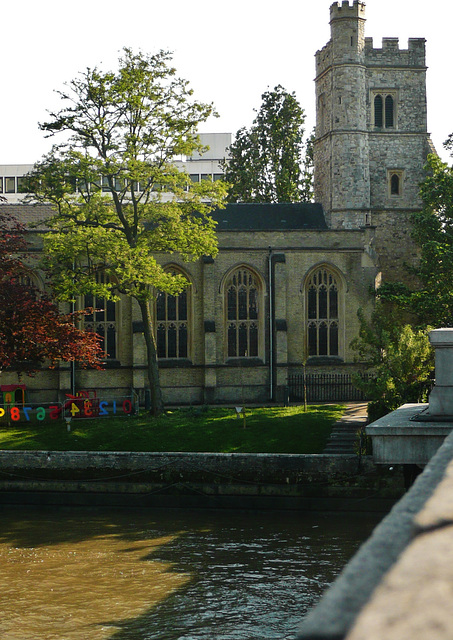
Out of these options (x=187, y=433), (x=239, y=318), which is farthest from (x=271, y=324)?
(x=187, y=433)

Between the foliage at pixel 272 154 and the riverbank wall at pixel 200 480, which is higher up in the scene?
the foliage at pixel 272 154

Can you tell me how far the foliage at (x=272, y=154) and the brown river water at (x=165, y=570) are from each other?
32.9 metres

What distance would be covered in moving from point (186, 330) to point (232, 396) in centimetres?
358

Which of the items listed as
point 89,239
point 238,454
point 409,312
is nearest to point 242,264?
point 409,312

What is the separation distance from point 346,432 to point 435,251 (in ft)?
35.1

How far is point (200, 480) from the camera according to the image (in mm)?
22984

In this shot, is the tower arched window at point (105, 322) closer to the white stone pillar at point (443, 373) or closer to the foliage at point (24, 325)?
the foliage at point (24, 325)

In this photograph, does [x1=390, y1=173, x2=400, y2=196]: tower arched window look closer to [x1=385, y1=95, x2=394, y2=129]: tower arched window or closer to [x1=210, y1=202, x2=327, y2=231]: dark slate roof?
[x1=385, y1=95, x2=394, y2=129]: tower arched window

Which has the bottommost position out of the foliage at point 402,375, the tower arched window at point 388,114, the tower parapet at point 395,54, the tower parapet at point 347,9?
the foliage at point 402,375

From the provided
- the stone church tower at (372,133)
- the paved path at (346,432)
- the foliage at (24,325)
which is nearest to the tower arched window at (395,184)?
the stone church tower at (372,133)

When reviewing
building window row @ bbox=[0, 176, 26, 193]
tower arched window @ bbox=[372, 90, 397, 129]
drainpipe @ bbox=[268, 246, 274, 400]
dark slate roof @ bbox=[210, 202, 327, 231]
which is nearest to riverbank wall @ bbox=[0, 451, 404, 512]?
drainpipe @ bbox=[268, 246, 274, 400]

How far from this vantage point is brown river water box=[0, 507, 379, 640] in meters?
13.5

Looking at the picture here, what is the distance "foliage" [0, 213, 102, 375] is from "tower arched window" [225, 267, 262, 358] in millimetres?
9536

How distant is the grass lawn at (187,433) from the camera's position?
2523 centimetres
